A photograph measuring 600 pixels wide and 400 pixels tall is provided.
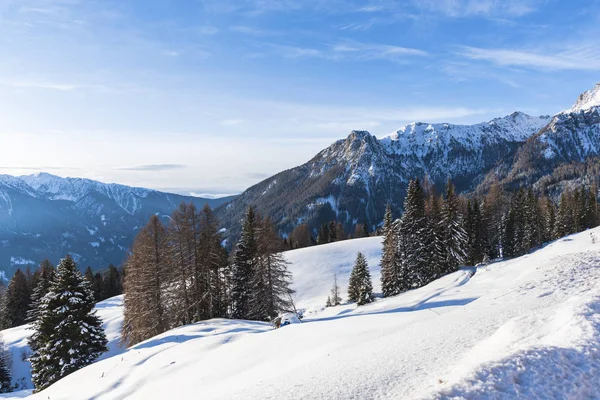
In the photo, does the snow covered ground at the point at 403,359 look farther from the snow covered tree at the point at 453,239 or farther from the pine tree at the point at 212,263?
the snow covered tree at the point at 453,239

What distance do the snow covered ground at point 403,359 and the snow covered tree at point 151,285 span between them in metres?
13.3

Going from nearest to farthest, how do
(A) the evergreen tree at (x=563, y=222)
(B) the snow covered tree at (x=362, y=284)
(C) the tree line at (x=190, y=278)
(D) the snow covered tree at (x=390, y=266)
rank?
(C) the tree line at (x=190, y=278)
(B) the snow covered tree at (x=362, y=284)
(D) the snow covered tree at (x=390, y=266)
(A) the evergreen tree at (x=563, y=222)

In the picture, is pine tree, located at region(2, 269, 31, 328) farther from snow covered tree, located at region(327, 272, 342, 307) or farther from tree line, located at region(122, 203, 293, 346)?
snow covered tree, located at region(327, 272, 342, 307)

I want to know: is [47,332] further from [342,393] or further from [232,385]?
[342,393]

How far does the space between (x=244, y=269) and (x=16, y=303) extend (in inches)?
1900

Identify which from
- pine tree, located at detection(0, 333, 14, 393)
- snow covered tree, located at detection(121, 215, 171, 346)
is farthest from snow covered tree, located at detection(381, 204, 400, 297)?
pine tree, located at detection(0, 333, 14, 393)

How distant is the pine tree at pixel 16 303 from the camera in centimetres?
5825

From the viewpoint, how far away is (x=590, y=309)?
10.1 meters

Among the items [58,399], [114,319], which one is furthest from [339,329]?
[114,319]

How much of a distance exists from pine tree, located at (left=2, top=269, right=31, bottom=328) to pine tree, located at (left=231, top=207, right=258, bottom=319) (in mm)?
45680

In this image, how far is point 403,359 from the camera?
317 inches

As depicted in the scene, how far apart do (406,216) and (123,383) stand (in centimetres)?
3691

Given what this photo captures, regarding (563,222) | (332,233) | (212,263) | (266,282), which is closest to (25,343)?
(212,263)

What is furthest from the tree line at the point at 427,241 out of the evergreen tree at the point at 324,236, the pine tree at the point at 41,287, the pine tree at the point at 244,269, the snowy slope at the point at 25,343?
the evergreen tree at the point at 324,236
